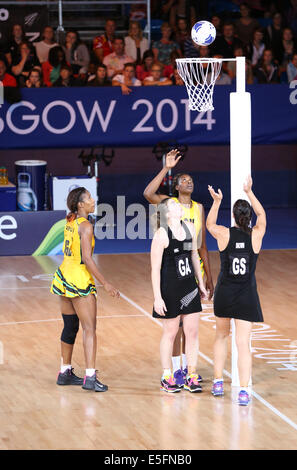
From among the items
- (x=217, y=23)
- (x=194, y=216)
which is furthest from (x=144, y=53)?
(x=194, y=216)

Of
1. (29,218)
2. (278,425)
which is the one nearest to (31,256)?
(29,218)

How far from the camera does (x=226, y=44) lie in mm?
18438

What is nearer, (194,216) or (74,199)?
(74,199)

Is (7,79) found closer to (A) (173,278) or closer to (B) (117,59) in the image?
(B) (117,59)

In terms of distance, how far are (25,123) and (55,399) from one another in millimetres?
9047

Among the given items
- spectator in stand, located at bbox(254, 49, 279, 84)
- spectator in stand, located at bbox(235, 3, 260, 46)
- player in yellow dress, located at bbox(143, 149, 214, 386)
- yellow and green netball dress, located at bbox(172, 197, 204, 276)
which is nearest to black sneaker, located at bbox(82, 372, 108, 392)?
player in yellow dress, located at bbox(143, 149, 214, 386)

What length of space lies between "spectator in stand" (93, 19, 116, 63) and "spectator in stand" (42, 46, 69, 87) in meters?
0.88

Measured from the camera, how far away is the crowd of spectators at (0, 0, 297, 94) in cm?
1722

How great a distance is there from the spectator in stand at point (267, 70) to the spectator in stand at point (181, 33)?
5.28 ft

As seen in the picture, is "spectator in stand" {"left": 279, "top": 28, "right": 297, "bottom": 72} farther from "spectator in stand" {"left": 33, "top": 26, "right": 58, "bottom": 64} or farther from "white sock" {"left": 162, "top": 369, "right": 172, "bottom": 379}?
"white sock" {"left": 162, "top": 369, "right": 172, "bottom": 379}

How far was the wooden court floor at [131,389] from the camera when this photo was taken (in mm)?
7520

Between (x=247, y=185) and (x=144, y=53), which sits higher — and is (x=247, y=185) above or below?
below

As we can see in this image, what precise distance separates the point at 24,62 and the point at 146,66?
91.4 inches

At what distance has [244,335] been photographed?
827 cm
